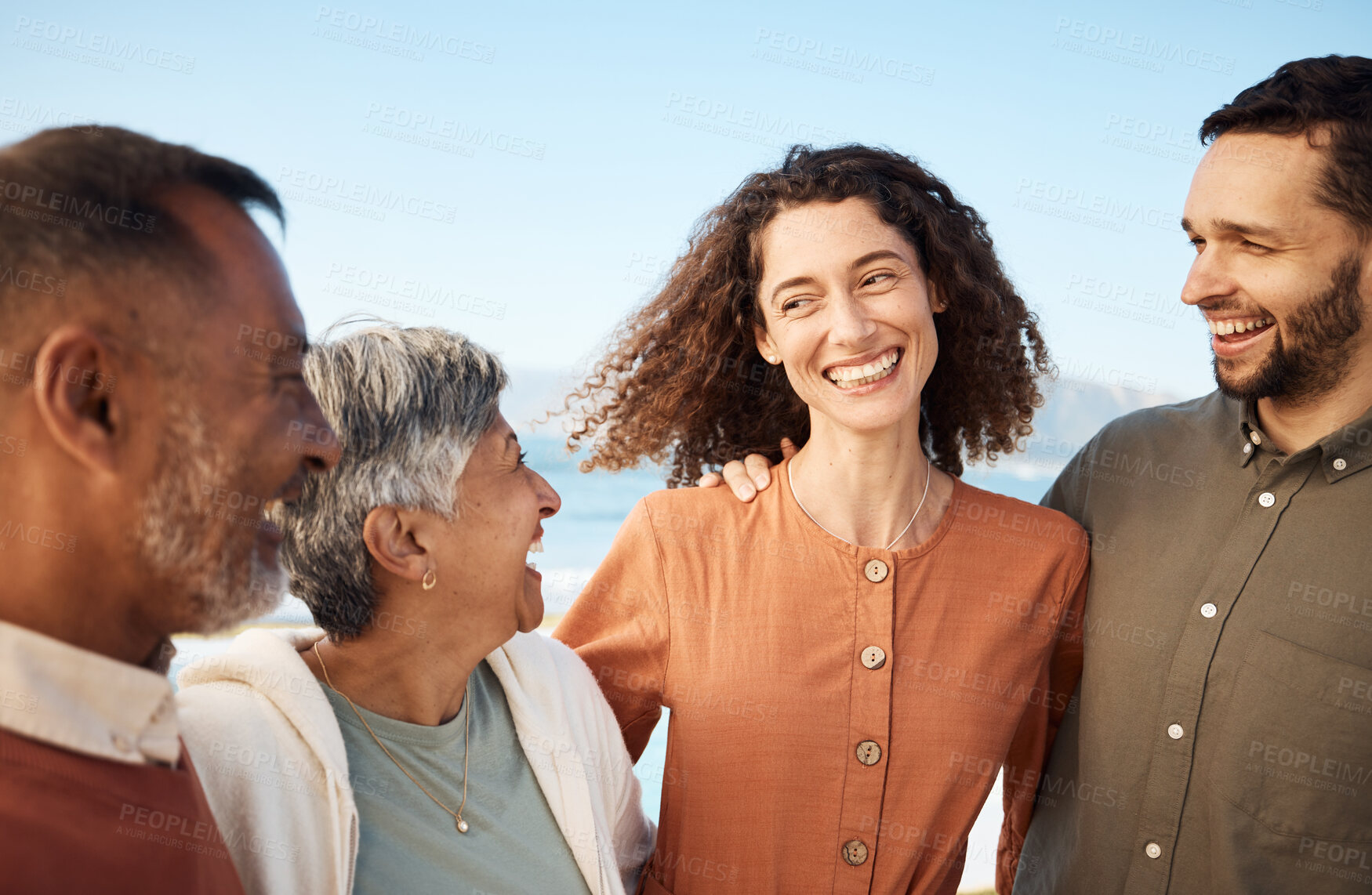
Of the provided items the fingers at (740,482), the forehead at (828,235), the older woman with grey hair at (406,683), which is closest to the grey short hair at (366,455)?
the older woman with grey hair at (406,683)

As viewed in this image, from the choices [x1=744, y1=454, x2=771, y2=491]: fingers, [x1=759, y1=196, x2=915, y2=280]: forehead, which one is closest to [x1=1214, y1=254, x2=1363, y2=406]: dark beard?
[x1=759, y1=196, x2=915, y2=280]: forehead

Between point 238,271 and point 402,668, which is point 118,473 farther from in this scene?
point 402,668

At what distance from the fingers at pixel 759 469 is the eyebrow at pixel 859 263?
0.45m

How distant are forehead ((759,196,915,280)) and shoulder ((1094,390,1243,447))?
728 millimetres

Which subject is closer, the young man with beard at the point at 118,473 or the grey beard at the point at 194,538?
the young man with beard at the point at 118,473

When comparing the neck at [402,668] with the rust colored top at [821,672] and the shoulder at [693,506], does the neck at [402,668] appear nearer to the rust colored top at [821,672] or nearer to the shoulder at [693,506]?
the rust colored top at [821,672]

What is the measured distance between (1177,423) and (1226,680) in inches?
26.7

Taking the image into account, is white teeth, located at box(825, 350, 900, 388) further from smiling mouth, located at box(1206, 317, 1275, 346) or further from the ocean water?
the ocean water

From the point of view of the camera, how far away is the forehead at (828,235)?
2318mm

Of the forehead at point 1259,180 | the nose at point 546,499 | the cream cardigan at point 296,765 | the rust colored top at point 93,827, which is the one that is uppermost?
the forehead at point 1259,180

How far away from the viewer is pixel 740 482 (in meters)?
2.47

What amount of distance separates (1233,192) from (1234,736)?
1.20m

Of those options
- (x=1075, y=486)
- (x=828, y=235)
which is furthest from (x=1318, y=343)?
(x=828, y=235)

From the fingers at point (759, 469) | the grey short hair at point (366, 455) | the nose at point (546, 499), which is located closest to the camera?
the grey short hair at point (366, 455)
